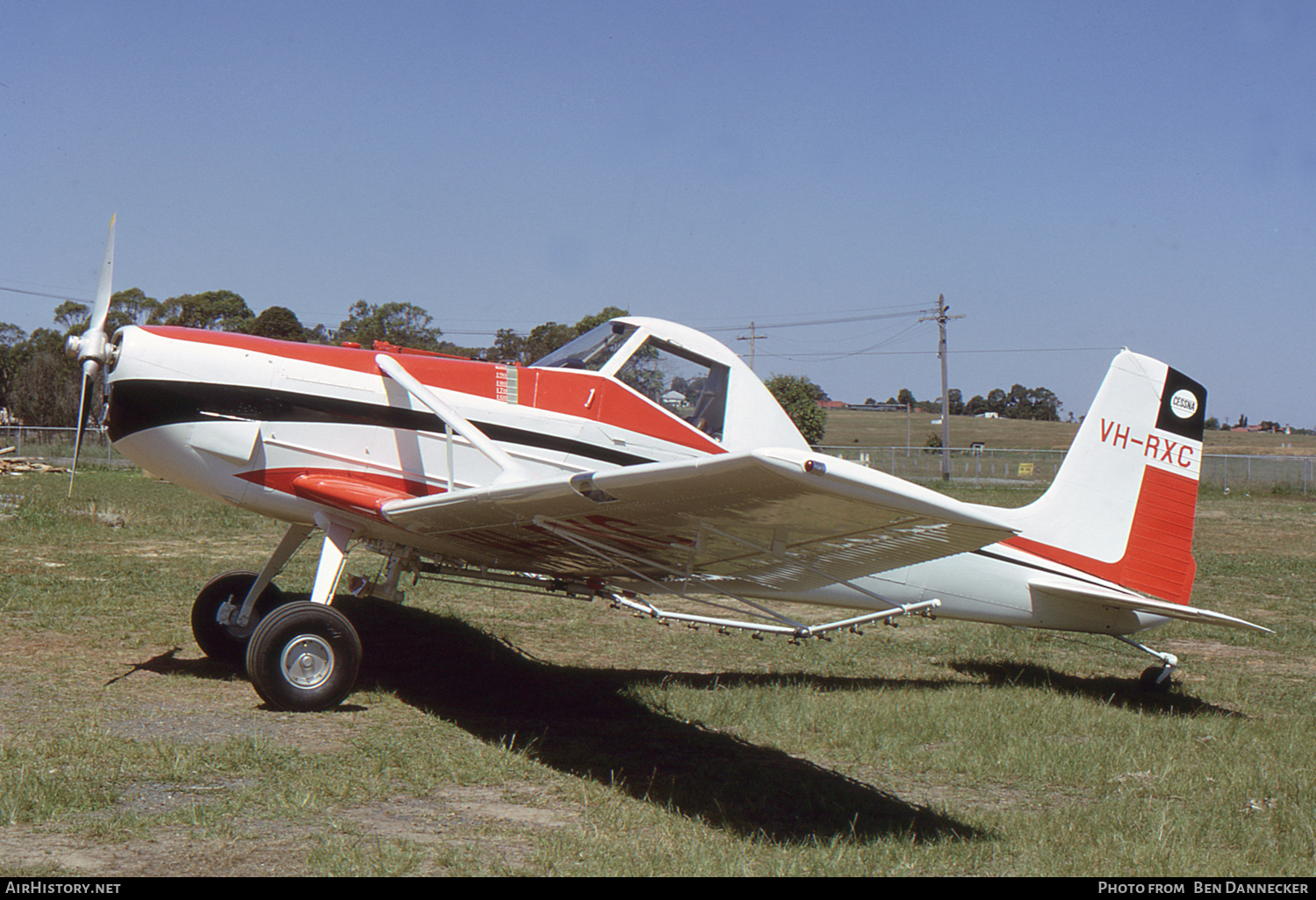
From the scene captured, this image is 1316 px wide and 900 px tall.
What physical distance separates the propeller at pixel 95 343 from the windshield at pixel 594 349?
282cm

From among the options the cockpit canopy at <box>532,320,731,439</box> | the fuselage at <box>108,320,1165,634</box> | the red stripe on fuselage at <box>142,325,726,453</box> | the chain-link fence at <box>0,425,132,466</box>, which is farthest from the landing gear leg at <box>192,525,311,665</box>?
the chain-link fence at <box>0,425,132,466</box>

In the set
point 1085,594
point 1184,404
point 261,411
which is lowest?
point 1085,594

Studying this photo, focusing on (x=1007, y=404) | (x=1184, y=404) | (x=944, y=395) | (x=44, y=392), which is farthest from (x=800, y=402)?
(x=1007, y=404)

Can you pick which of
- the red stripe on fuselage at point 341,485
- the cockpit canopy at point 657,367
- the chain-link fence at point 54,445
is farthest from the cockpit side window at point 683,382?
the chain-link fence at point 54,445

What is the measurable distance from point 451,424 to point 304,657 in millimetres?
1748

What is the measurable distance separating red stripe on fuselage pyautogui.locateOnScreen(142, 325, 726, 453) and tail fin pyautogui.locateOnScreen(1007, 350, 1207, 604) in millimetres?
3223

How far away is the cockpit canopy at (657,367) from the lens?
21.9ft

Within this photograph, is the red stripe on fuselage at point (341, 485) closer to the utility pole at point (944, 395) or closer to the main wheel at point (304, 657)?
the main wheel at point (304, 657)

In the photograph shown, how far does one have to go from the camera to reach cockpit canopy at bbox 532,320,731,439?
6.67 metres

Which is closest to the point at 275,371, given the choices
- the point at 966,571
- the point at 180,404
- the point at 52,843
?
the point at 180,404

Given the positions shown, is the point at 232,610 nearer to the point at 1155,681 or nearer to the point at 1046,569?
the point at 1046,569

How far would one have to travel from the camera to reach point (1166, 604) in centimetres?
724

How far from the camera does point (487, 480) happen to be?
253 inches
